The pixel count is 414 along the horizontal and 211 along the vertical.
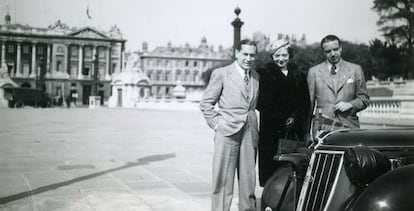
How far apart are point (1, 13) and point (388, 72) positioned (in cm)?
4290

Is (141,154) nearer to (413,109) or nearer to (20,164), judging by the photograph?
(20,164)

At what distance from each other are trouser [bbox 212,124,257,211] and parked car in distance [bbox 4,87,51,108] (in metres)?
37.1

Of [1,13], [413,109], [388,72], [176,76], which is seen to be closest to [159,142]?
[1,13]

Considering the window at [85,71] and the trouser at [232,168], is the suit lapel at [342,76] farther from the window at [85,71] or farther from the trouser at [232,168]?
the window at [85,71]

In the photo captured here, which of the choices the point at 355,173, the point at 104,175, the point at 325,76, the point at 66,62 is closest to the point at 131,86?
the point at 66,62

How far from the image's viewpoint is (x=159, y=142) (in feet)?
38.9

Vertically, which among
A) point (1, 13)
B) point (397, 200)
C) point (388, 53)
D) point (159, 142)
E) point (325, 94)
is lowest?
point (159, 142)

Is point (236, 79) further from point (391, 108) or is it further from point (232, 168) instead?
point (391, 108)

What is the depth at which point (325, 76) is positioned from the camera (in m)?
4.02

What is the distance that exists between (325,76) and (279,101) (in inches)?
19.0

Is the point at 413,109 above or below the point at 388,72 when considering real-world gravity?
below

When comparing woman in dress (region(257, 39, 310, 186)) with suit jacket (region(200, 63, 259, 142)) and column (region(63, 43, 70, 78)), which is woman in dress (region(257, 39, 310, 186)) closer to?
suit jacket (region(200, 63, 259, 142))

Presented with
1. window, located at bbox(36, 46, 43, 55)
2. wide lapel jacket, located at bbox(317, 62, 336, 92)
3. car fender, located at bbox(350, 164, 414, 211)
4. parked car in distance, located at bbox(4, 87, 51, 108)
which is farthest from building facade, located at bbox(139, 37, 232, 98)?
car fender, located at bbox(350, 164, 414, 211)

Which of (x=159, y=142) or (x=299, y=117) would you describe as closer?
(x=299, y=117)
